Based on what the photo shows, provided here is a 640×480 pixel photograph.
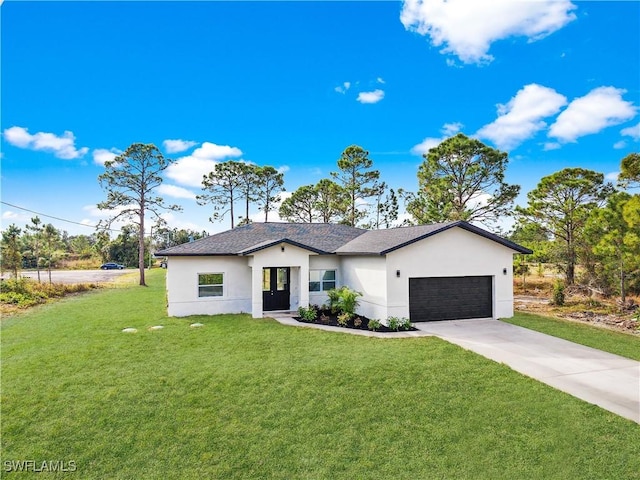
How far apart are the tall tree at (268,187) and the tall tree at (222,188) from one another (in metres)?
2.53

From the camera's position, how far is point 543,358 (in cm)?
956

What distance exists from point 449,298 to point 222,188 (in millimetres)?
34269

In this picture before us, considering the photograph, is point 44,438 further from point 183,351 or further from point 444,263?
point 444,263

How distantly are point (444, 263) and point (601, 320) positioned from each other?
7.70m

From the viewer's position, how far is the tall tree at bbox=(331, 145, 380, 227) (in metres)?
34.9

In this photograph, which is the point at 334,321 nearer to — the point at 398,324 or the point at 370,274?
the point at 370,274

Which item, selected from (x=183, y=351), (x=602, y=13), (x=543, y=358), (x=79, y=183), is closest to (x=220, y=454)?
(x=183, y=351)

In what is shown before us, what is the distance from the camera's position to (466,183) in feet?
87.1

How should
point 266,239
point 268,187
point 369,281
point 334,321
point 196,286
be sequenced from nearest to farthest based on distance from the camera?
point 334,321 → point 369,281 → point 196,286 → point 266,239 → point 268,187

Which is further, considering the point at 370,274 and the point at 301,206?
the point at 301,206

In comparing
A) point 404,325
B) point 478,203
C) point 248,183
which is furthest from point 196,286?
point 248,183

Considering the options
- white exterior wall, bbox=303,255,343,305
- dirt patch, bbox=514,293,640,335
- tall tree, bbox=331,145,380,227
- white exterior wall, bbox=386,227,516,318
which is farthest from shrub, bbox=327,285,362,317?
tall tree, bbox=331,145,380,227

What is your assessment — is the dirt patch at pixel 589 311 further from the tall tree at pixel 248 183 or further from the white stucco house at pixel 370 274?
the tall tree at pixel 248 183

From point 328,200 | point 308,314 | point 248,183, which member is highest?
point 248,183
